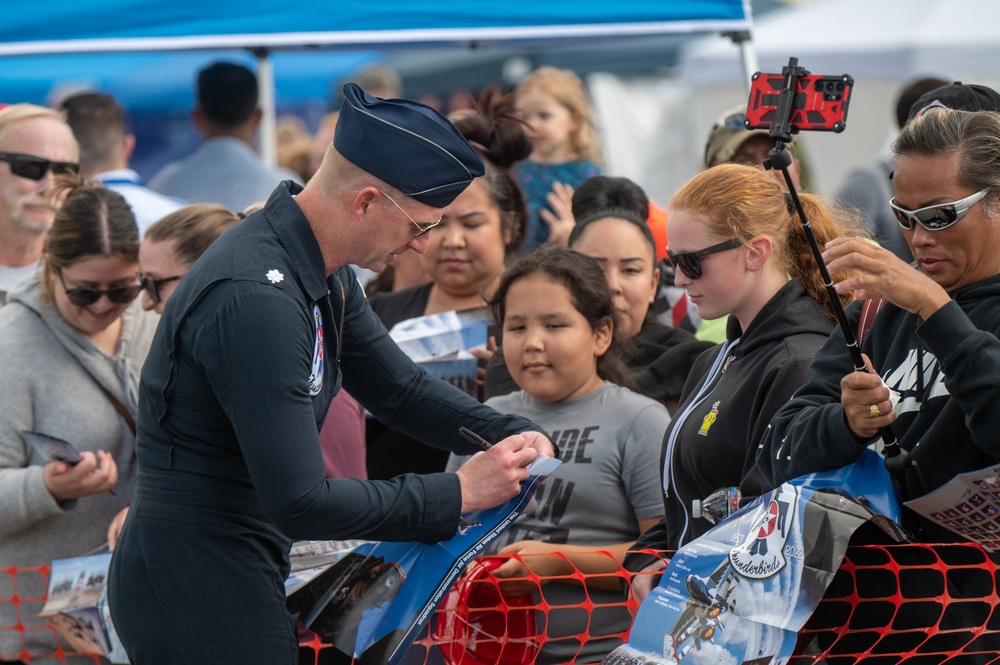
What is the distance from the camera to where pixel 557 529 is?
329 centimetres

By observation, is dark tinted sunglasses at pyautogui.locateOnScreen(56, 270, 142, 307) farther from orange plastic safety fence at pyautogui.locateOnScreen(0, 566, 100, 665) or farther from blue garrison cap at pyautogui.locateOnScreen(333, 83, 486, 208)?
blue garrison cap at pyautogui.locateOnScreen(333, 83, 486, 208)

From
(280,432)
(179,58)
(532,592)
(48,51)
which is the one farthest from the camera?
(179,58)

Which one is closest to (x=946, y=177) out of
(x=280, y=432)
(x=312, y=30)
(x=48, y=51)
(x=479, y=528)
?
(x=479, y=528)

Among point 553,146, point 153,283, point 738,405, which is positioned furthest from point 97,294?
point 553,146

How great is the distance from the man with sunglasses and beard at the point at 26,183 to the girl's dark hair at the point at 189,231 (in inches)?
42.6

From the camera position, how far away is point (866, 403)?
7.31ft

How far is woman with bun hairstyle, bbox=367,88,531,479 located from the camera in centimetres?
400

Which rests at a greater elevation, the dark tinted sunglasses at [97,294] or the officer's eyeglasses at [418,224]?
the officer's eyeglasses at [418,224]

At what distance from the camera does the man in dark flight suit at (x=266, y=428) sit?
7.63ft

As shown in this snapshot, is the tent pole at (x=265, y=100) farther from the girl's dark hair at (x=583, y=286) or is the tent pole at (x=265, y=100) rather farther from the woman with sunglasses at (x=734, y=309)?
the woman with sunglasses at (x=734, y=309)

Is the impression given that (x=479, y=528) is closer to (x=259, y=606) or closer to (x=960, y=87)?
(x=259, y=606)

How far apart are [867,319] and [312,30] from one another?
3602 millimetres

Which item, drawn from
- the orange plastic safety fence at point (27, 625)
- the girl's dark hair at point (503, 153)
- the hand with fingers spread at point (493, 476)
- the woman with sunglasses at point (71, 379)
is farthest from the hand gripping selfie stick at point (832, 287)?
the orange plastic safety fence at point (27, 625)

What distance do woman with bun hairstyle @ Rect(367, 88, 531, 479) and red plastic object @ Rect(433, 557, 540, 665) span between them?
0.91 meters
